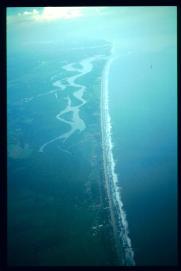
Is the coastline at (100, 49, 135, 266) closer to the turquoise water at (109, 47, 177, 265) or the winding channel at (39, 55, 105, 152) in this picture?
the turquoise water at (109, 47, 177, 265)

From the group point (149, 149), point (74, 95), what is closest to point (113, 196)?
point (149, 149)

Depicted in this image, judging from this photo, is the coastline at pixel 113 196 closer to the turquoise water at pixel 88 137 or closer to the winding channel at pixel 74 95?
the turquoise water at pixel 88 137

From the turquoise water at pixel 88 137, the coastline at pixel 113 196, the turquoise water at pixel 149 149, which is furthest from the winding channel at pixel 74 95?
the turquoise water at pixel 149 149

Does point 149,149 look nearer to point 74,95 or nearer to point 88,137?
point 88,137

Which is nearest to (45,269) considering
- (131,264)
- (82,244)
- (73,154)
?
(82,244)

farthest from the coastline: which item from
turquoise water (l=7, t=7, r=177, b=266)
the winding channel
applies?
the winding channel
